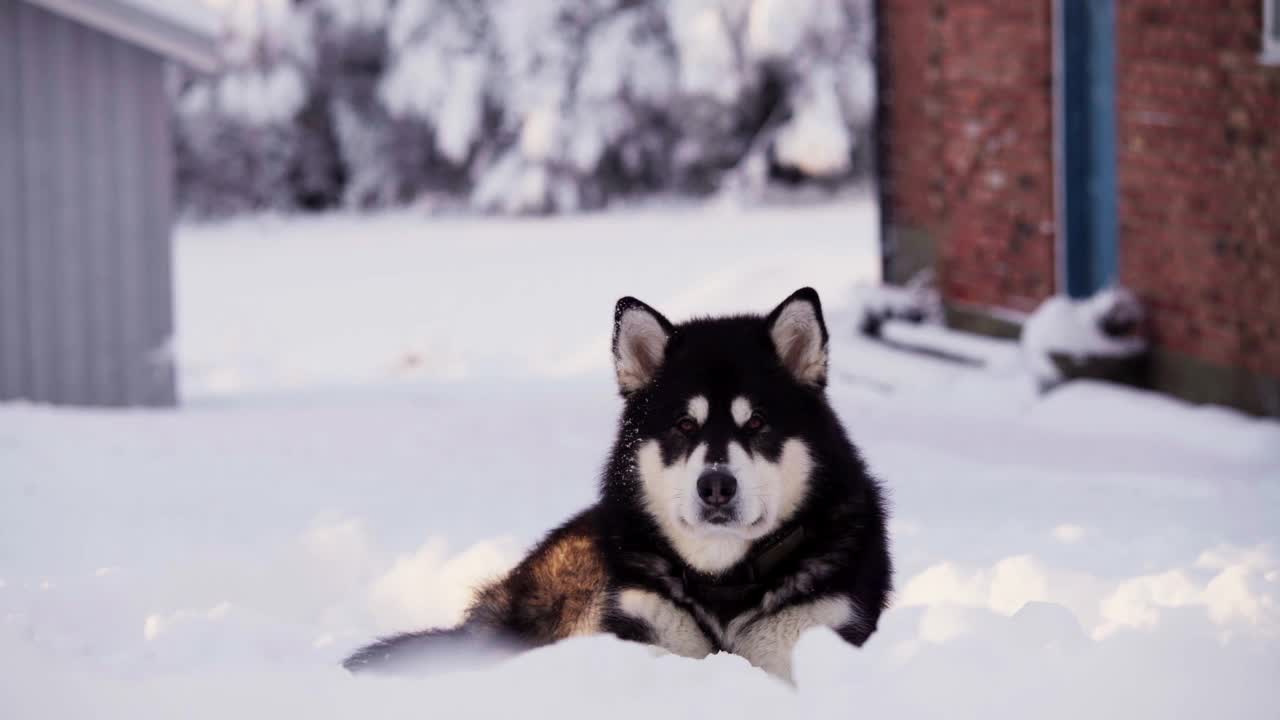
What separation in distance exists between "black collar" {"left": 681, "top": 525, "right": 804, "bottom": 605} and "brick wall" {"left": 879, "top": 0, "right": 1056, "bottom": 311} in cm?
705

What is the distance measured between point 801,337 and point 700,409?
1.18 feet

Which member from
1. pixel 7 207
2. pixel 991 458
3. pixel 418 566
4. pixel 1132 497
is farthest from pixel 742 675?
pixel 7 207

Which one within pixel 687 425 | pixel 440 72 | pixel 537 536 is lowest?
pixel 537 536

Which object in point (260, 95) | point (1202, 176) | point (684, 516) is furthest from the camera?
point (260, 95)

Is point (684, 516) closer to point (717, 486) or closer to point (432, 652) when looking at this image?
point (717, 486)

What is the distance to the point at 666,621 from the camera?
4598 mm

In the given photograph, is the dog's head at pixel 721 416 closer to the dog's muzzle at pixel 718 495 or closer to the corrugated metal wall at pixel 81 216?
the dog's muzzle at pixel 718 495

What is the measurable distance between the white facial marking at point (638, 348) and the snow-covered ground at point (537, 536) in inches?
31.5

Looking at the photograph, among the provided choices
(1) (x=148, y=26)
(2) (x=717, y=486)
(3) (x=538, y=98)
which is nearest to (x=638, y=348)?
(2) (x=717, y=486)

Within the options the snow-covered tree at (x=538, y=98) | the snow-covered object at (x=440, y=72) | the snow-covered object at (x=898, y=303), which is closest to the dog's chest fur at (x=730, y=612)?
the snow-covered object at (x=898, y=303)

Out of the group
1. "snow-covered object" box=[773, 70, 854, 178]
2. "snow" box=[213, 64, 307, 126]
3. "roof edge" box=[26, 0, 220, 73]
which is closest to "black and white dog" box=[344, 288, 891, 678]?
"roof edge" box=[26, 0, 220, 73]

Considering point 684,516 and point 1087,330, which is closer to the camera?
point 684,516

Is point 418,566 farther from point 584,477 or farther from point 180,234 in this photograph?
point 180,234

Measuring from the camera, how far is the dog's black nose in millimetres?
4367
